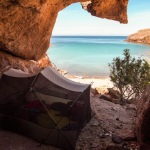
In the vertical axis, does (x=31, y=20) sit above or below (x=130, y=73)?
above

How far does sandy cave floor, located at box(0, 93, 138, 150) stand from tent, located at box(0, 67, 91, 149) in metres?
0.45

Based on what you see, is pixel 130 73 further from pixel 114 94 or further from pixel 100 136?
pixel 100 136

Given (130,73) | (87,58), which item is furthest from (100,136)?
(87,58)

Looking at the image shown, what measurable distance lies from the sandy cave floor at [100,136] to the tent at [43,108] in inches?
17.7

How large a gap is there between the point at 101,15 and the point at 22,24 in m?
6.43

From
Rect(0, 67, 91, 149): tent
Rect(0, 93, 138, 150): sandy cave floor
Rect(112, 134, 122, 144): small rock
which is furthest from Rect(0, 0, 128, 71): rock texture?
Rect(112, 134, 122, 144): small rock

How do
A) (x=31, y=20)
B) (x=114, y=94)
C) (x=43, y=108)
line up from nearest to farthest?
(x=43, y=108), (x=31, y=20), (x=114, y=94)

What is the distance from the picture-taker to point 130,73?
61.9 feet

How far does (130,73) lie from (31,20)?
8.98 metres

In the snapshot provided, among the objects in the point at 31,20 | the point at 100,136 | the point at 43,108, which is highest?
the point at 31,20

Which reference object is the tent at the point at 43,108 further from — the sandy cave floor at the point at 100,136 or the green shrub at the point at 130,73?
the green shrub at the point at 130,73

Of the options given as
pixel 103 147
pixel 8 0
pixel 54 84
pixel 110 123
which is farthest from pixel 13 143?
pixel 8 0

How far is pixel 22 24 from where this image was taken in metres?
15.1

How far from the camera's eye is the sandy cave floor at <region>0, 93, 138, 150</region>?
9906 mm
